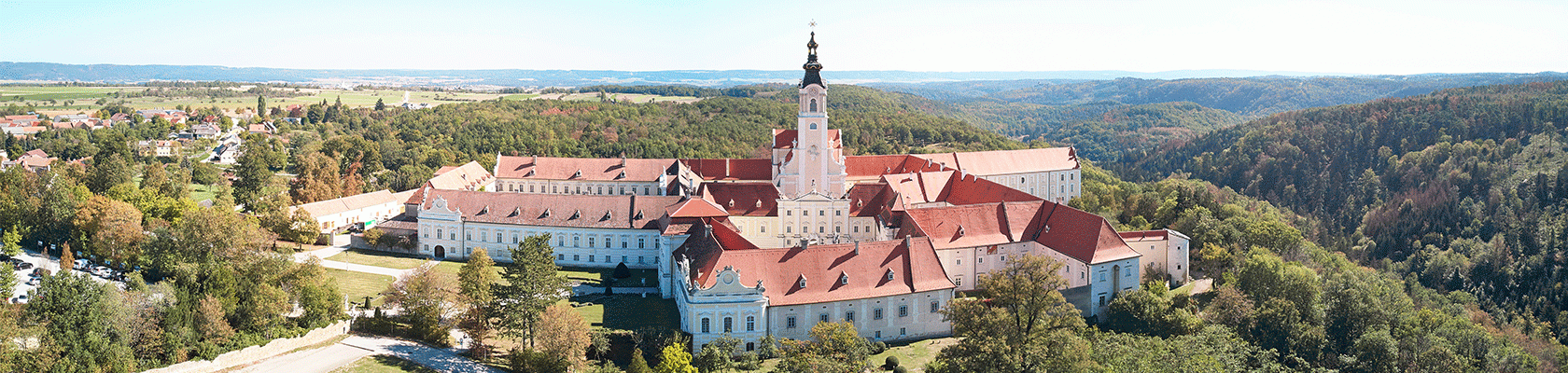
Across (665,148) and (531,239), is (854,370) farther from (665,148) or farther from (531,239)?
(665,148)

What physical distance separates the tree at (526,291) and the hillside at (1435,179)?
72.0m

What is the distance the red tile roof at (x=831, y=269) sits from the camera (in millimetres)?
47625

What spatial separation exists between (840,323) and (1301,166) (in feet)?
419

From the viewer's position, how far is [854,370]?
140 feet

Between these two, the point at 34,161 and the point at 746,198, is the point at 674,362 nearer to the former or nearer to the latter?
the point at 746,198

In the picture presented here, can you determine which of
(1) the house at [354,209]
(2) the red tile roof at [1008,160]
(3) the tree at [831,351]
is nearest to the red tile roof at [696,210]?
(3) the tree at [831,351]

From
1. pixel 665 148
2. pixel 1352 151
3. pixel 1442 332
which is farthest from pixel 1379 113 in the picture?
pixel 1442 332

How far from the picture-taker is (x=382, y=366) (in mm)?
44781

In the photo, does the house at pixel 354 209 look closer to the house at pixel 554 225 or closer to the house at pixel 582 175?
the house at pixel 554 225

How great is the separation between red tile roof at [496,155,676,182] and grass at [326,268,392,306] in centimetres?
3109

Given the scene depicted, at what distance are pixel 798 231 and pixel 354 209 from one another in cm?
3654

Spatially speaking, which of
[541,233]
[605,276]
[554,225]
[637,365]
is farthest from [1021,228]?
[541,233]

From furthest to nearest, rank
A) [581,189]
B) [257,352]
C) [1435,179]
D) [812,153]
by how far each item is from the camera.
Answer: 1. [1435,179]
2. [581,189]
3. [812,153]
4. [257,352]

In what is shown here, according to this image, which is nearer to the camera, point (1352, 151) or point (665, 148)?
point (665, 148)
